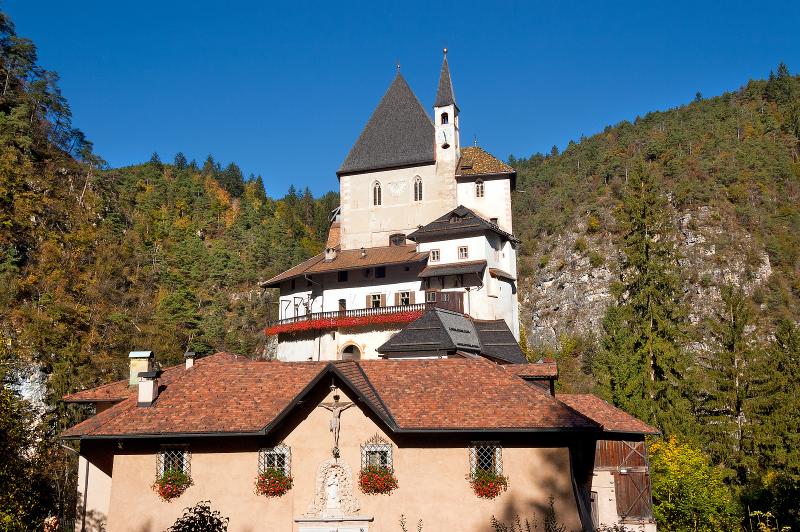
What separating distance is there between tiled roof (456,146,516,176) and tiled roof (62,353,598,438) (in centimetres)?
3010

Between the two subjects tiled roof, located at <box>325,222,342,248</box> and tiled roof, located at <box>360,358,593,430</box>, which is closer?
tiled roof, located at <box>360,358,593,430</box>

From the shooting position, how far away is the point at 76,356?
37.9 meters

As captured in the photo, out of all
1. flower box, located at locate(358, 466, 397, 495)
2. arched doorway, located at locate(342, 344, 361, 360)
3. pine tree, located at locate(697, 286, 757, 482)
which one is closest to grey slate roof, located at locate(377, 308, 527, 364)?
arched doorway, located at locate(342, 344, 361, 360)

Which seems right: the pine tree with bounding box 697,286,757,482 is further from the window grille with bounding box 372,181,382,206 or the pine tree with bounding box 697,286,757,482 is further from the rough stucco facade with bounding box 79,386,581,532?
the window grille with bounding box 372,181,382,206

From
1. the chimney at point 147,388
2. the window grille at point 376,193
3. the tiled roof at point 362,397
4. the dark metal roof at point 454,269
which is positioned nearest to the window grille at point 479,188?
the window grille at point 376,193

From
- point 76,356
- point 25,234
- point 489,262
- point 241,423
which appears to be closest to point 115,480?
point 241,423

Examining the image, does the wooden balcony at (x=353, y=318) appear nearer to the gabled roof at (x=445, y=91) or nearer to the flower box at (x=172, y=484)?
the gabled roof at (x=445, y=91)

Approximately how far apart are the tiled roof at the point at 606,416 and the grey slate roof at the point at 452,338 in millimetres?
6771

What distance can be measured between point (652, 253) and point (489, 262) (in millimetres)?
9997

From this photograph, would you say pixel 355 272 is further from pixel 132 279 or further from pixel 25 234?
pixel 132 279

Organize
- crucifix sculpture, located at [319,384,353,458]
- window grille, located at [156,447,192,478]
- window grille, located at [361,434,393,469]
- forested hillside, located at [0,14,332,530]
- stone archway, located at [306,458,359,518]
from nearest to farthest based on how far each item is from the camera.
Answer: stone archway, located at [306,458,359,518], window grille, located at [361,434,393,469], crucifix sculpture, located at [319,384,353,458], window grille, located at [156,447,192,478], forested hillside, located at [0,14,332,530]

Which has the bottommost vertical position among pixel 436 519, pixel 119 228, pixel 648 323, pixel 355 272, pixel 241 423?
pixel 436 519

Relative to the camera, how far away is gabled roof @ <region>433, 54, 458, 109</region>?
5162 cm

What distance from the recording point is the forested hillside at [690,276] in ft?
122
